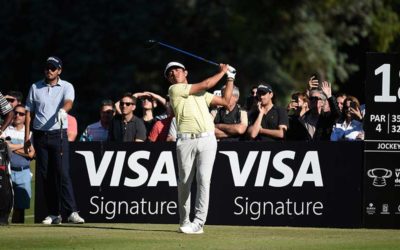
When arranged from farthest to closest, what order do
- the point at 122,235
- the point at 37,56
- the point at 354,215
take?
the point at 37,56
the point at 354,215
the point at 122,235

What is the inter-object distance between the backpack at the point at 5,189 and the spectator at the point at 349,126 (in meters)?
4.70

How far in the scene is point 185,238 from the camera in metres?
19.1

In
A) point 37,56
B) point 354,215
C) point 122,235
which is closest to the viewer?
point 122,235

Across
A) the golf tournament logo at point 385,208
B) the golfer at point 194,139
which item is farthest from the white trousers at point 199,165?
the golf tournament logo at point 385,208

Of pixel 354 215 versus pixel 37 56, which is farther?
pixel 37 56

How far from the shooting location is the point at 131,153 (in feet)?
72.9

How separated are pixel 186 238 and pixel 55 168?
320 centimetres

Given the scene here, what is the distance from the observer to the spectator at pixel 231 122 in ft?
72.6

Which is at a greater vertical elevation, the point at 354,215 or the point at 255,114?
the point at 255,114

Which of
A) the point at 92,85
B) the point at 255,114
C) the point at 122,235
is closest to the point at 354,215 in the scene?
the point at 255,114

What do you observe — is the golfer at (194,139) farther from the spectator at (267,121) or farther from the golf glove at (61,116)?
the spectator at (267,121)

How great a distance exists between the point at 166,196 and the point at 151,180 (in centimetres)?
31

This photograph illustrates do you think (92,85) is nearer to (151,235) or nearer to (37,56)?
(37,56)

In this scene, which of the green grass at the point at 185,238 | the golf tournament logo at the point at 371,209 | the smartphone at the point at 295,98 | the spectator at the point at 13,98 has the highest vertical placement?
the smartphone at the point at 295,98
